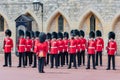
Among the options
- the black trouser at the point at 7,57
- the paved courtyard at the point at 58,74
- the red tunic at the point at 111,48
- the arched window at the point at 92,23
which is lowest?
the paved courtyard at the point at 58,74

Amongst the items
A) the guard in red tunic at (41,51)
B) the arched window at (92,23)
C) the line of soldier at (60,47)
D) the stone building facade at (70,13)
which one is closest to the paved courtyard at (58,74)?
the guard in red tunic at (41,51)

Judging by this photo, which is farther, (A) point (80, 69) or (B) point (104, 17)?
(B) point (104, 17)

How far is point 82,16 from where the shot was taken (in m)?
22.9

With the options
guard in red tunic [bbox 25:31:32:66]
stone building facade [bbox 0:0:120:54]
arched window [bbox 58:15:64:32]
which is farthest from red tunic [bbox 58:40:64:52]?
arched window [bbox 58:15:64:32]

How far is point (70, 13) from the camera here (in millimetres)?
23188

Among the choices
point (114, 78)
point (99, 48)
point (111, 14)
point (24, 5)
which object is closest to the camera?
point (114, 78)

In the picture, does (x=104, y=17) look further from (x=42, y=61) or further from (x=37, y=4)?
(x=42, y=61)

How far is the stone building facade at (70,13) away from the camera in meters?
22.4

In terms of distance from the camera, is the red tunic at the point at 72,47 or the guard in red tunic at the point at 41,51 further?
the red tunic at the point at 72,47

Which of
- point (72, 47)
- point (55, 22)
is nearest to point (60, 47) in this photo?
point (72, 47)

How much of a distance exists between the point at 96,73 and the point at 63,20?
32.3 feet

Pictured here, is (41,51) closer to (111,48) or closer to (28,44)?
(28,44)

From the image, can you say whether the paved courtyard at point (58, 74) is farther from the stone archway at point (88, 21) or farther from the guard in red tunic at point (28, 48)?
the stone archway at point (88, 21)

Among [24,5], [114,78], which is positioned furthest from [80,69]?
[24,5]
